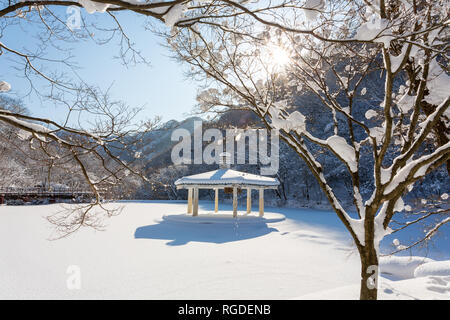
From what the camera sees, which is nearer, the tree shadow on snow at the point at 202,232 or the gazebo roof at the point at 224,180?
the tree shadow on snow at the point at 202,232

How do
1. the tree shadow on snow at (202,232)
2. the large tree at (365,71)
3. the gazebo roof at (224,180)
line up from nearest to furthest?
the large tree at (365,71) → the tree shadow on snow at (202,232) → the gazebo roof at (224,180)

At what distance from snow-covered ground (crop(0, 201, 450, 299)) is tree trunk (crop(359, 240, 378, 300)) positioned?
1.11 meters

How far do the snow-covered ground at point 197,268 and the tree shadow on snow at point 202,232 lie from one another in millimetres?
72

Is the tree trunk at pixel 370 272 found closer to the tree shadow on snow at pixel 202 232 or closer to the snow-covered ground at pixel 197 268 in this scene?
the snow-covered ground at pixel 197 268

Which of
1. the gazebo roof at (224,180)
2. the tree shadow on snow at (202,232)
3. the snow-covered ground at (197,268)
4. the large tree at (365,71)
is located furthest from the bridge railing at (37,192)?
the large tree at (365,71)

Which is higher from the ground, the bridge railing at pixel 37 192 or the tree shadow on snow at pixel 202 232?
the bridge railing at pixel 37 192

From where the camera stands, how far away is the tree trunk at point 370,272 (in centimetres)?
299

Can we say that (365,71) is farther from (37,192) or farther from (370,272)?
(37,192)

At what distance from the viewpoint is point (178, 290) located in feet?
15.2

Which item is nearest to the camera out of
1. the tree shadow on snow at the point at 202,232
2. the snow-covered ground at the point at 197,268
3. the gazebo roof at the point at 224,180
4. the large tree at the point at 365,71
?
the large tree at the point at 365,71

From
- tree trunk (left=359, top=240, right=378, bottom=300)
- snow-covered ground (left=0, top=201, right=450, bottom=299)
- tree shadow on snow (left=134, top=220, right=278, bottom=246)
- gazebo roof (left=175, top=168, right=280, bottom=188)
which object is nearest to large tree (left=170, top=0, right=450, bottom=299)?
tree trunk (left=359, top=240, right=378, bottom=300)

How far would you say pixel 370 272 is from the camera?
300cm
